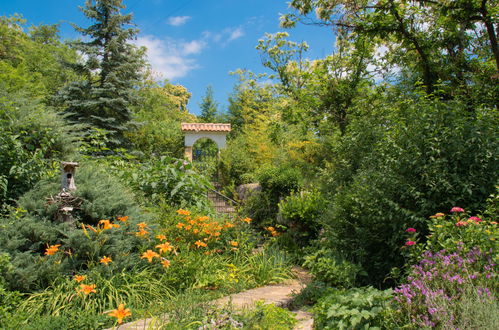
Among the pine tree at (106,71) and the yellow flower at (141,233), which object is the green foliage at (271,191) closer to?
the yellow flower at (141,233)

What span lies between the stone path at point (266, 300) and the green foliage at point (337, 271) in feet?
1.13

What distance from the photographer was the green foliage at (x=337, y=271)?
346cm

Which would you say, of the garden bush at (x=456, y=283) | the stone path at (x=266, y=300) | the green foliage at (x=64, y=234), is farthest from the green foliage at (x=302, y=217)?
Answer: the garden bush at (x=456, y=283)

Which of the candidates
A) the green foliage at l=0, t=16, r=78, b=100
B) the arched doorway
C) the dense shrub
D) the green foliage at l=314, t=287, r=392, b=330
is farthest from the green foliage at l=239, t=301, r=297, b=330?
the green foliage at l=0, t=16, r=78, b=100

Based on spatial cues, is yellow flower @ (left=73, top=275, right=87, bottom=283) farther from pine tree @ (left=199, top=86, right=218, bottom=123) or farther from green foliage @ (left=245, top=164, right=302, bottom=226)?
pine tree @ (left=199, top=86, right=218, bottom=123)

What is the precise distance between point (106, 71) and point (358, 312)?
12.7 meters

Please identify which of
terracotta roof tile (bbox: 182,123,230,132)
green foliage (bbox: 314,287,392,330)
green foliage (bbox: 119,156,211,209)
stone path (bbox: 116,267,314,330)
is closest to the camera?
green foliage (bbox: 314,287,392,330)

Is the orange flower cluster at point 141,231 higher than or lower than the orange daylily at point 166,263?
higher

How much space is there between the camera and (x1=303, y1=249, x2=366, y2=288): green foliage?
11.3ft

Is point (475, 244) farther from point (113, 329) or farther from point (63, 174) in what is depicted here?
point (63, 174)

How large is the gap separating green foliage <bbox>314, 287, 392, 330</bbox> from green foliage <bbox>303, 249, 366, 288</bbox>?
2.43 feet

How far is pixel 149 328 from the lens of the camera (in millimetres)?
2486

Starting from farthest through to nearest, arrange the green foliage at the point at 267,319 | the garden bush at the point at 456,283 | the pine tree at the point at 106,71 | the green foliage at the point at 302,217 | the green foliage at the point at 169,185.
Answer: the pine tree at the point at 106,71, the green foliage at the point at 302,217, the green foliage at the point at 169,185, the green foliage at the point at 267,319, the garden bush at the point at 456,283

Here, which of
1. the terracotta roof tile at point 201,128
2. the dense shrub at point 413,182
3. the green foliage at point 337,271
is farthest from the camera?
the terracotta roof tile at point 201,128
